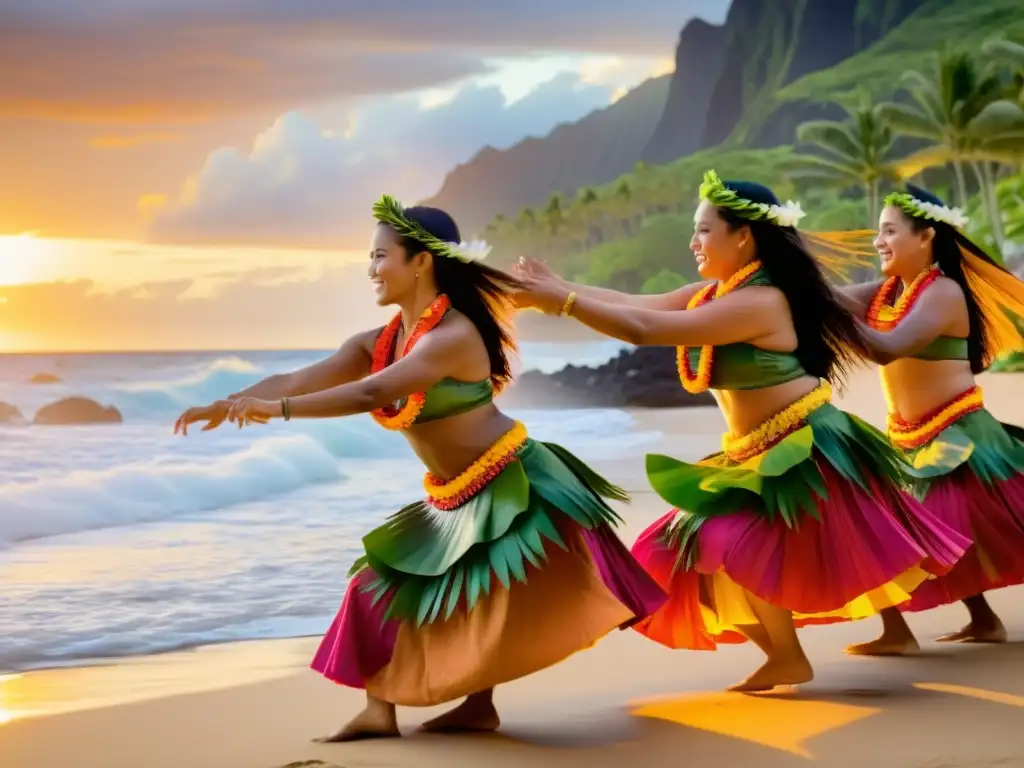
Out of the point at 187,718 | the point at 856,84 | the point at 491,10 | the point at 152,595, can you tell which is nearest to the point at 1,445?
the point at 152,595

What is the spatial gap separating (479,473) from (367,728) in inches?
25.0

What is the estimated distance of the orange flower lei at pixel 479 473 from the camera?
144 inches

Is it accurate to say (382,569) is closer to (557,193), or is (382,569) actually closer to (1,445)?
(1,445)

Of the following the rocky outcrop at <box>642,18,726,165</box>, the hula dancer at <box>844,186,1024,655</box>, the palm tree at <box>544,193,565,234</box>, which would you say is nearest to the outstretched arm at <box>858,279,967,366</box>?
the hula dancer at <box>844,186,1024,655</box>

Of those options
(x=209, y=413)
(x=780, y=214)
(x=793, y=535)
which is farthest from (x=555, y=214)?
(x=209, y=413)

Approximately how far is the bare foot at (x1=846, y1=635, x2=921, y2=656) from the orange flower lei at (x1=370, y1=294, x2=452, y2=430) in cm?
182

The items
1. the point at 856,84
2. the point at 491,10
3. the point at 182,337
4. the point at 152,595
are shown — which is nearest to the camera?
the point at 152,595

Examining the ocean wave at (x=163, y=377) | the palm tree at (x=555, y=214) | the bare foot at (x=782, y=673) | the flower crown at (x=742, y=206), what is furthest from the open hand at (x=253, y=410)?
the palm tree at (x=555, y=214)

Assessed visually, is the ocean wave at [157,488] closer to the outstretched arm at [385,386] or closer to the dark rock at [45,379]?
the outstretched arm at [385,386]

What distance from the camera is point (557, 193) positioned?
6206 centimetres

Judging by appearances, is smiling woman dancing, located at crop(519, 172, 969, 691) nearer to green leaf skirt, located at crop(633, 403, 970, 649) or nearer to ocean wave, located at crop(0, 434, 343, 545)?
green leaf skirt, located at crop(633, 403, 970, 649)

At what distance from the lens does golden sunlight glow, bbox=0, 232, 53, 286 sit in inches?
1625

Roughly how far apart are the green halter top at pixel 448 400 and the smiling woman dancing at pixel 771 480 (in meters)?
0.50

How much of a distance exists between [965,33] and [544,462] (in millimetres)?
54120
